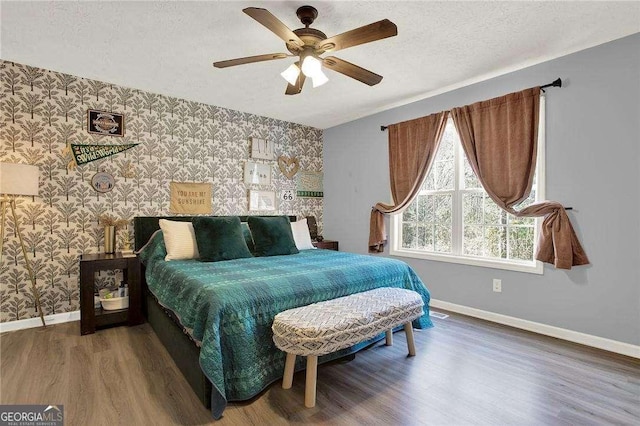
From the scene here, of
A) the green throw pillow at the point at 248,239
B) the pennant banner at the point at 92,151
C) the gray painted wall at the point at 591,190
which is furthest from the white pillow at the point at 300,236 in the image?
the pennant banner at the point at 92,151

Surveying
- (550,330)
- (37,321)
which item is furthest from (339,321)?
(37,321)

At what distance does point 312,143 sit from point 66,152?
3.17 metres

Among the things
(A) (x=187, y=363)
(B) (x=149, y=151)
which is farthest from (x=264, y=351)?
(B) (x=149, y=151)

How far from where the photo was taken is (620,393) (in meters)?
1.96

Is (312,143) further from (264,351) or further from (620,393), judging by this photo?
(620,393)

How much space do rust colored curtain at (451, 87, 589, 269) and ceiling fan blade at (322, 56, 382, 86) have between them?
1.47 m

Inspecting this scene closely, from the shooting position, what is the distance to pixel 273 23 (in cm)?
179

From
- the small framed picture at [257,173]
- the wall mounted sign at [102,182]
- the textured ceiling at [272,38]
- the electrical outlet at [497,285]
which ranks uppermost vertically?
the textured ceiling at [272,38]

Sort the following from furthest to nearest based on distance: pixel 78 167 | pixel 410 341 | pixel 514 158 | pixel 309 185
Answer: pixel 309 185 < pixel 78 167 < pixel 514 158 < pixel 410 341

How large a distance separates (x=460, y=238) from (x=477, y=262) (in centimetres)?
32

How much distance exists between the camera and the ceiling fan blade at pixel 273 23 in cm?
167

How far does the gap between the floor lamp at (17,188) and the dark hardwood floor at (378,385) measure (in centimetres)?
57

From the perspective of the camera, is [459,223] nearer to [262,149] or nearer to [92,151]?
[262,149]

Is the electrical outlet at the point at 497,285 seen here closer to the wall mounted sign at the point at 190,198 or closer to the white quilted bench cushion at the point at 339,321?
the white quilted bench cushion at the point at 339,321
